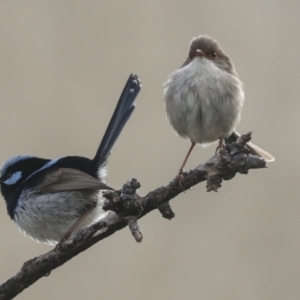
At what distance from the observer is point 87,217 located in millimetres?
2510

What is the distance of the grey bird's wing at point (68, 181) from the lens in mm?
2400

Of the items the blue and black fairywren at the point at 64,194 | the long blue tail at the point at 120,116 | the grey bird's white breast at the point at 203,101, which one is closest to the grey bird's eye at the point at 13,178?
the blue and black fairywren at the point at 64,194

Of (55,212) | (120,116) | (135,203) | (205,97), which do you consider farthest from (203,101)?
(55,212)

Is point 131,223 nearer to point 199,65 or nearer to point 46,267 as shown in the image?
point 46,267

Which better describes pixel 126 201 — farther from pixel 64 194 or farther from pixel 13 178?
pixel 13 178

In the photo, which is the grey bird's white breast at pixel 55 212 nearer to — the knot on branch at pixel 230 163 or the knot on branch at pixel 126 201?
the knot on branch at pixel 126 201

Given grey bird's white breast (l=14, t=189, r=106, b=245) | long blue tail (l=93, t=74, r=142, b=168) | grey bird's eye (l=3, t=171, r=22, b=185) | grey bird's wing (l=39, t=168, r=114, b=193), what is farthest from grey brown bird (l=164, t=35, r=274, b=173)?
grey bird's eye (l=3, t=171, r=22, b=185)

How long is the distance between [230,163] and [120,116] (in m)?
1.18

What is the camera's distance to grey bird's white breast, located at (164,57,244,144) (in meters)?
2.09

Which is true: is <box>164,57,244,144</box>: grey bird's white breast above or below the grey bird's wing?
above

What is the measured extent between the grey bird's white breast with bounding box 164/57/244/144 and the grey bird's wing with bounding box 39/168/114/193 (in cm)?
45

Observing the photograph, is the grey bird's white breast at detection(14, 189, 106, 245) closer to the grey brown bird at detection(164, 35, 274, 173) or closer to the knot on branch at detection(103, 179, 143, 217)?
the grey brown bird at detection(164, 35, 274, 173)

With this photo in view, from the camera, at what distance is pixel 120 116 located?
95.9 inches

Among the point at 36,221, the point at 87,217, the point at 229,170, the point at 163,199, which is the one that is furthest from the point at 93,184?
the point at 229,170
